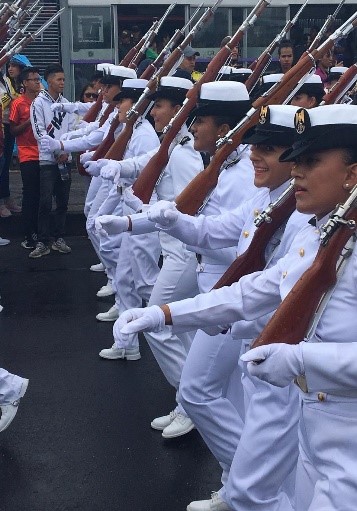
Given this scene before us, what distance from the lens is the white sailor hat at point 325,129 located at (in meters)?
3.16

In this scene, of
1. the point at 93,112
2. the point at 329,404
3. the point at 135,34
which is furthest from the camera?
the point at 135,34

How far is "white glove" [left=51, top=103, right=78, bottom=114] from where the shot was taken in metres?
9.99

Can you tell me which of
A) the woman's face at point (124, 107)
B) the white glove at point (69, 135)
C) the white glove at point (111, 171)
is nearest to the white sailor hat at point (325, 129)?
the white glove at point (111, 171)

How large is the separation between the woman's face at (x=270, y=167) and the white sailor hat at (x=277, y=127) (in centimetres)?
4

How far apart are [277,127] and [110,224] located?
118 centimetres

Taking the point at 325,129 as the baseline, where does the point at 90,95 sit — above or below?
below

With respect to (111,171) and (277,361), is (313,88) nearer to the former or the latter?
(111,171)

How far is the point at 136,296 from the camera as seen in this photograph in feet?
23.6

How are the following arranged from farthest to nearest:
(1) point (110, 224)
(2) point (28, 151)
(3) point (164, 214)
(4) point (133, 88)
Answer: (2) point (28, 151) → (4) point (133, 88) → (1) point (110, 224) → (3) point (164, 214)

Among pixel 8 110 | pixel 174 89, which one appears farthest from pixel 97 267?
pixel 174 89

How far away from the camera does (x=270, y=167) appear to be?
414cm

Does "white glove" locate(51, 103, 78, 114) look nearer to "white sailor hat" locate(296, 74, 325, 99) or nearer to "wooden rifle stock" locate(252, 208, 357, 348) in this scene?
"white sailor hat" locate(296, 74, 325, 99)

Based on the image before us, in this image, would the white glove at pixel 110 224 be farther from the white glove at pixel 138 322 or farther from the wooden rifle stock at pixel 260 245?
the white glove at pixel 138 322

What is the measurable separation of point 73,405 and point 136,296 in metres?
1.36
